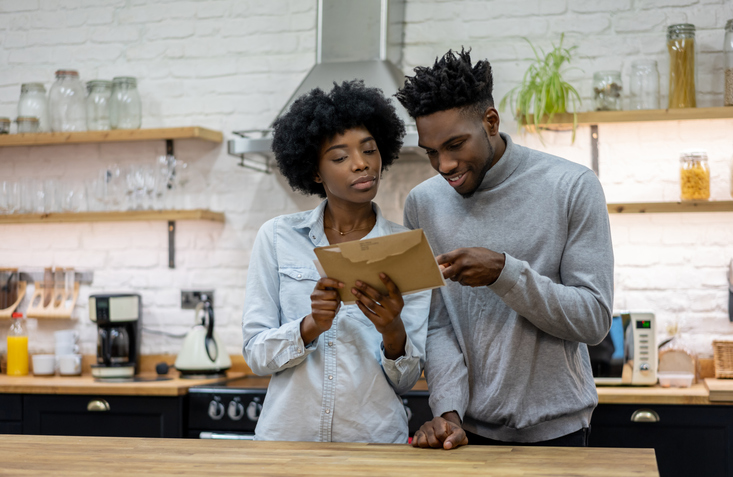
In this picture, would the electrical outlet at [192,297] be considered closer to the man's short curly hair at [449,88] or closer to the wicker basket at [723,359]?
the man's short curly hair at [449,88]

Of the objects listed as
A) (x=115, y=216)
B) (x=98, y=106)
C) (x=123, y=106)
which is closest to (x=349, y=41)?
(x=123, y=106)

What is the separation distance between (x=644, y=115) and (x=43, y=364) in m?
2.85

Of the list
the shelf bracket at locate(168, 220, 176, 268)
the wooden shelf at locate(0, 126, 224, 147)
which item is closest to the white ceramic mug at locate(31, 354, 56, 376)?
the shelf bracket at locate(168, 220, 176, 268)

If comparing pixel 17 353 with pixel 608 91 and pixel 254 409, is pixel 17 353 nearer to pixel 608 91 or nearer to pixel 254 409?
pixel 254 409

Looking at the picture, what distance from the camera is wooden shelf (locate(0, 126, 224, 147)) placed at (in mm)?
3205

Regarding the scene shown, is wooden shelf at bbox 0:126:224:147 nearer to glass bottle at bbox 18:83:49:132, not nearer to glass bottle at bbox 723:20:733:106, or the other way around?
glass bottle at bbox 18:83:49:132

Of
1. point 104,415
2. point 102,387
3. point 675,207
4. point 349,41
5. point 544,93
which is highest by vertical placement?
point 349,41

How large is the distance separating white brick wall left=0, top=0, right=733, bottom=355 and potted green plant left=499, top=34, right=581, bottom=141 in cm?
14

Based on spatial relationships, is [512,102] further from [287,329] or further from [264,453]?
[264,453]

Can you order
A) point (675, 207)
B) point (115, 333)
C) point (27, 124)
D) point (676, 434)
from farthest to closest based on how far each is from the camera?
point (27, 124) < point (115, 333) < point (675, 207) < point (676, 434)

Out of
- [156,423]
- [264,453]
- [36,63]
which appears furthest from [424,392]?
[36,63]

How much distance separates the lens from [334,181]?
1.62 meters

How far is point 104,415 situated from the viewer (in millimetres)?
2840

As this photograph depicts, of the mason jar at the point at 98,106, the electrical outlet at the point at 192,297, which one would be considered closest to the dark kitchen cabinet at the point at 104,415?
the electrical outlet at the point at 192,297
